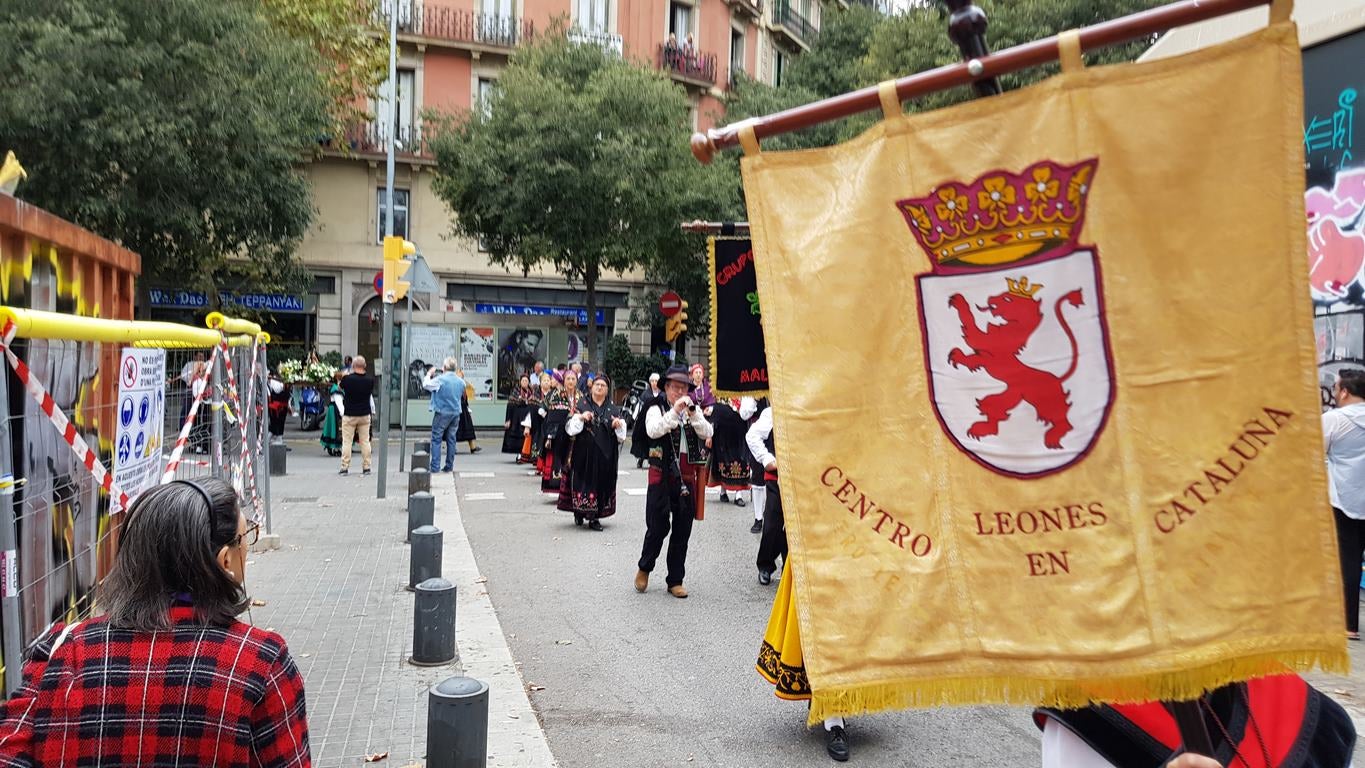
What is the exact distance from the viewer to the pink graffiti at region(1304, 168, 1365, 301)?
766 centimetres

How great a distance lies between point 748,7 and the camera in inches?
1303

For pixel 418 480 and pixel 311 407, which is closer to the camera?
pixel 418 480

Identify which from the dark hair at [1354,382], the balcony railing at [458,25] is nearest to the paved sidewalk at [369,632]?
the dark hair at [1354,382]

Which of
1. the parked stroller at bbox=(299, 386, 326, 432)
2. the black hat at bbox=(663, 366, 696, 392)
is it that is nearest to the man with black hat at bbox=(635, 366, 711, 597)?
the black hat at bbox=(663, 366, 696, 392)

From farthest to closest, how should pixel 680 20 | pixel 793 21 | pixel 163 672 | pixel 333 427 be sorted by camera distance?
pixel 793 21, pixel 680 20, pixel 333 427, pixel 163 672

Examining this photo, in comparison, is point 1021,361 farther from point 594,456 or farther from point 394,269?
point 394,269

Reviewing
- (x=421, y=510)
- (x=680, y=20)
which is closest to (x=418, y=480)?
(x=421, y=510)

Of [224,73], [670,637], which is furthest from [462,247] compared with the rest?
[670,637]

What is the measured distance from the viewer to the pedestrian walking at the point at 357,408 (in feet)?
49.5

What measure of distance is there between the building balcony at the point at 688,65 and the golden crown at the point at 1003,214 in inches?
1147

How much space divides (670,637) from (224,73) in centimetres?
1502

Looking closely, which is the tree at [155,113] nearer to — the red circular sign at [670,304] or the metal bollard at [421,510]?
the red circular sign at [670,304]

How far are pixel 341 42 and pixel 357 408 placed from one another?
37.6ft

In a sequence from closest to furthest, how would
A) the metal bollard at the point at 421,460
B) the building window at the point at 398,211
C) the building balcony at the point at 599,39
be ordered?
the metal bollard at the point at 421,460 → the building balcony at the point at 599,39 → the building window at the point at 398,211
